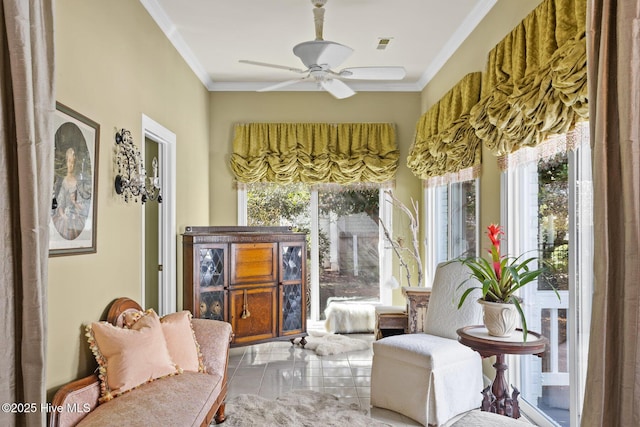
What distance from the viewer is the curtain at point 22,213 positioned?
4.50 feet

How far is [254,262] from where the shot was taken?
4.77 meters

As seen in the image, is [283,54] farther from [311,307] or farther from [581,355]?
[581,355]

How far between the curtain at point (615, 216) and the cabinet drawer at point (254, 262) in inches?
138

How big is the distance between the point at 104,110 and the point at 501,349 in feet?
8.47

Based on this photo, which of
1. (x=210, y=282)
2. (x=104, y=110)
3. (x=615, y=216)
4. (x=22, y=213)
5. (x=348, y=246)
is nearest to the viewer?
(x=22, y=213)

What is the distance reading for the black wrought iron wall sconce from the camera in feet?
10.0

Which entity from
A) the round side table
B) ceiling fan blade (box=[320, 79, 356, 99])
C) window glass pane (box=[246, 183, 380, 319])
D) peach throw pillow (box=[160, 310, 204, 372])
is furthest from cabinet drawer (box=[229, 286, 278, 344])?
the round side table

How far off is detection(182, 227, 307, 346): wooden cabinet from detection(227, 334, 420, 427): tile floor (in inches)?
8.7

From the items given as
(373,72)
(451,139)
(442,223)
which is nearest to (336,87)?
(373,72)

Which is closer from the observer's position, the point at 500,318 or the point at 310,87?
the point at 500,318

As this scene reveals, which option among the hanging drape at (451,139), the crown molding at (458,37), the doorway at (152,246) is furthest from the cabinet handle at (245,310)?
the crown molding at (458,37)

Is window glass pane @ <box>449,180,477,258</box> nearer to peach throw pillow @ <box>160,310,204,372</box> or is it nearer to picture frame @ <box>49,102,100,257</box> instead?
peach throw pillow @ <box>160,310,204,372</box>

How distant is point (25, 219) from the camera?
140 cm

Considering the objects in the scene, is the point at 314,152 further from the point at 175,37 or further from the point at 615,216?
the point at 615,216
